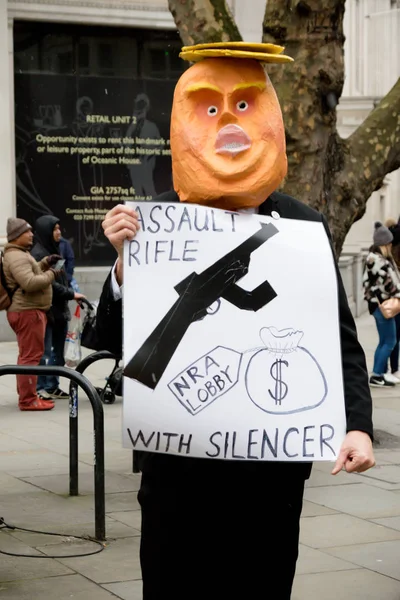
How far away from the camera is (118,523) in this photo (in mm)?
6582

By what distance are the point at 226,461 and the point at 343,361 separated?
453 mm

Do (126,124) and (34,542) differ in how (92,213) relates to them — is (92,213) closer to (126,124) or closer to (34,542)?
(126,124)

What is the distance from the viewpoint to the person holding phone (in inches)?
447

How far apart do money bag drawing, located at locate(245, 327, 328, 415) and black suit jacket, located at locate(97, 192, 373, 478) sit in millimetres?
103

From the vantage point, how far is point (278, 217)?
11.0 ft

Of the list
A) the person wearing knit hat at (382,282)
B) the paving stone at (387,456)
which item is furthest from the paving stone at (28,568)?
the person wearing knit hat at (382,282)

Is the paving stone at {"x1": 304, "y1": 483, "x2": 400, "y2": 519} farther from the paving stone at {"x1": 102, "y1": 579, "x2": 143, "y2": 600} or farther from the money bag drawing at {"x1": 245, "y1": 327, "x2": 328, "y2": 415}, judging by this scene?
the money bag drawing at {"x1": 245, "y1": 327, "x2": 328, "y2": 415}

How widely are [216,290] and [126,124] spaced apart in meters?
14.1

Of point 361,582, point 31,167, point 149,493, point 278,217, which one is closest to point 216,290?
point 278,217

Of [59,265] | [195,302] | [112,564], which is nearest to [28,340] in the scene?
[59,265]

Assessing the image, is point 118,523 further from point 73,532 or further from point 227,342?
point 227,342

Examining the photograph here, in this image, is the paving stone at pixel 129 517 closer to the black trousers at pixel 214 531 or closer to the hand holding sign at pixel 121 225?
the black trousers at pixel 214 531

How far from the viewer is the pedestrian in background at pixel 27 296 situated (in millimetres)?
10320

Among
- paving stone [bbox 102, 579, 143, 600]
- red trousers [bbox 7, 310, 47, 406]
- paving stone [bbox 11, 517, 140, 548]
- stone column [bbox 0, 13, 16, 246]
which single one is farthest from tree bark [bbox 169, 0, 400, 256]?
stone column [bbox 0, 13, 16, 246]
